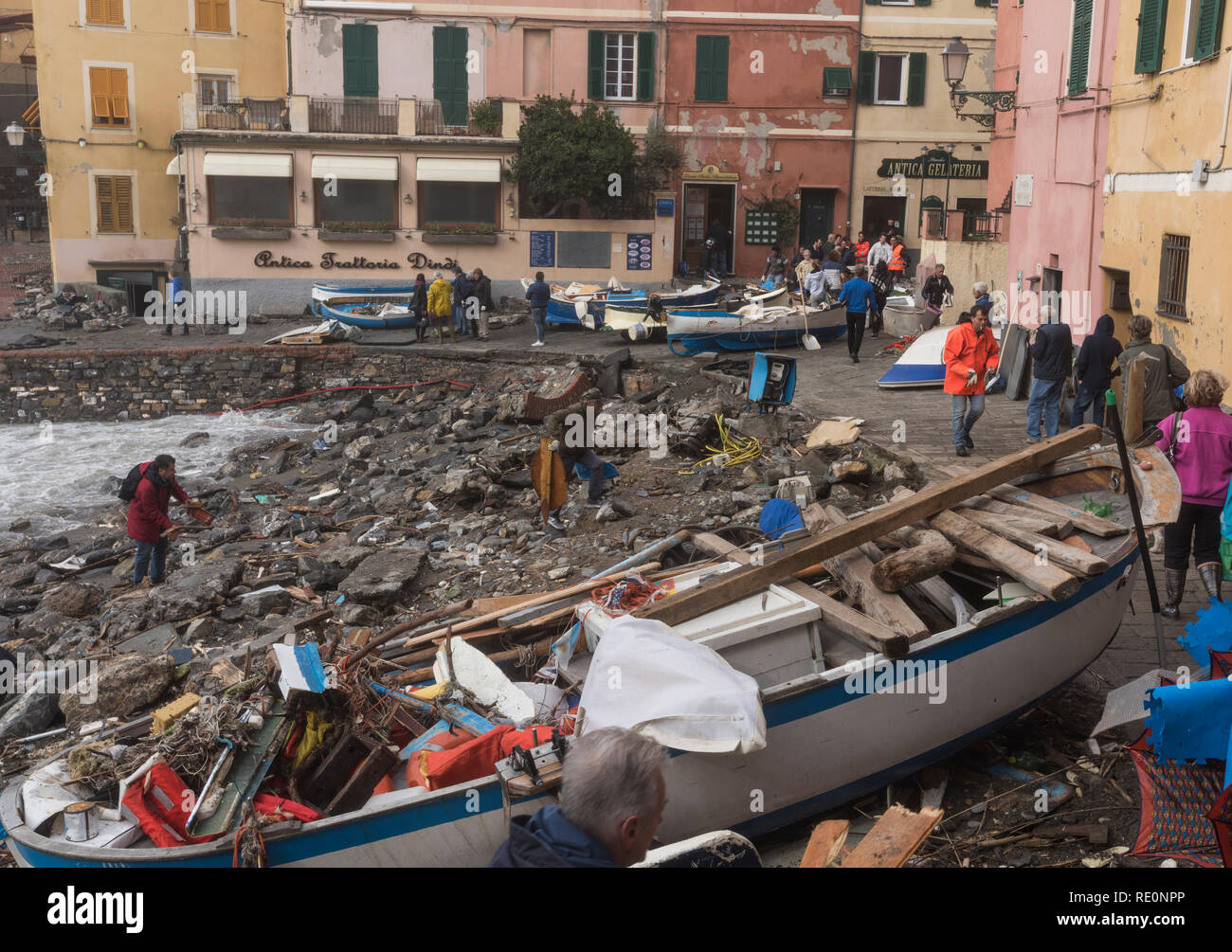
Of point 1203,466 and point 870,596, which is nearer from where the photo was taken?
point 870,596

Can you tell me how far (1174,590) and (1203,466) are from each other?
39.0 inches

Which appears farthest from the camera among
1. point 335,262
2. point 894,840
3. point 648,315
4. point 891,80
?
point 891,80

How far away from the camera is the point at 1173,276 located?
41.7 ft

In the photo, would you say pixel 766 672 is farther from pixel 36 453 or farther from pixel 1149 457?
pixel 36 453

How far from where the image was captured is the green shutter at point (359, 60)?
28.2 m

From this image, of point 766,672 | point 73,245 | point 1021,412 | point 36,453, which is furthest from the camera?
point 73,245

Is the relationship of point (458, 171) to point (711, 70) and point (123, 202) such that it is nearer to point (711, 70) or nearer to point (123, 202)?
point (711, 70)

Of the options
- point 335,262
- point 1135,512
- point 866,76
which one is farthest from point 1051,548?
point 866,76

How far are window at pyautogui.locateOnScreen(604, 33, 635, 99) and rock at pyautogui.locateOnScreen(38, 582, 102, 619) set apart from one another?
20654 millimetres

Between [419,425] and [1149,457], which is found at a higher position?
[1149,457]

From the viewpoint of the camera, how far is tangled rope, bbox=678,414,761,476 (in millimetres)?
13398

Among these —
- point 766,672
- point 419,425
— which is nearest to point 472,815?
point 766,672

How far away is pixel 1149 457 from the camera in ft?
24.7
